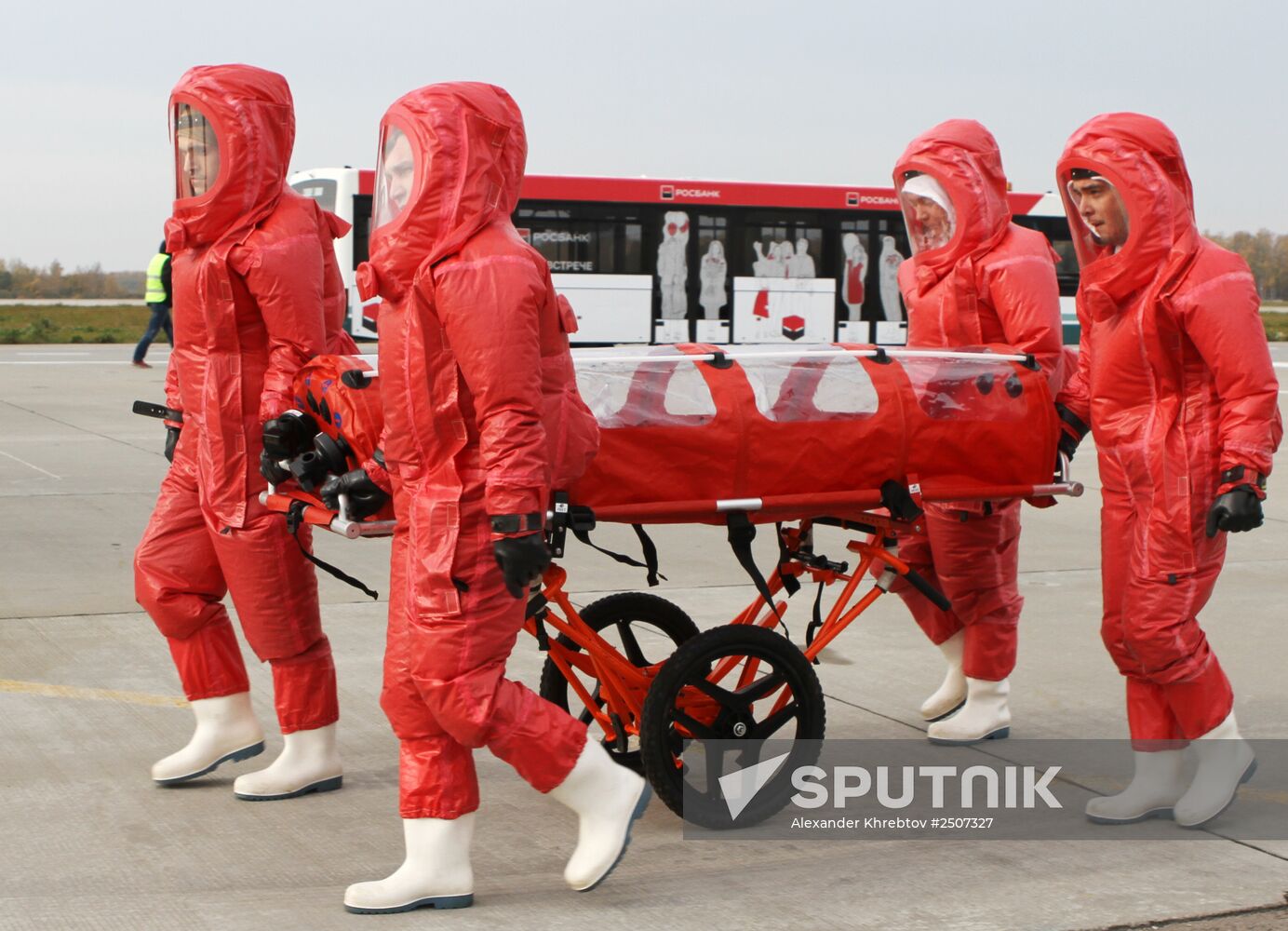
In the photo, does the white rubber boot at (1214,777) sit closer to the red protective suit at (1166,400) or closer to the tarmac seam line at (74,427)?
the red protective suit at (1166,400)

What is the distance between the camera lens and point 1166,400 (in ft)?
14.5

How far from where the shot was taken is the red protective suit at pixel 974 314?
531 centimetres

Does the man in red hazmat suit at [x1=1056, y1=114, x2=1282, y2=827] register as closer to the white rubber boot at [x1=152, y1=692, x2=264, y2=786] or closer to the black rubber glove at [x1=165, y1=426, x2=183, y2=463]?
the white rubber boot at [x1=152, y1=692, x2=264, y2=786]

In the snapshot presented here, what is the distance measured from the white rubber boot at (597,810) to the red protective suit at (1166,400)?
4.82 ft

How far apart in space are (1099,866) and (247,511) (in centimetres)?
244

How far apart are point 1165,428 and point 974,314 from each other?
3.75 ft

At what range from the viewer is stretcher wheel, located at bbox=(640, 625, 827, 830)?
443cm

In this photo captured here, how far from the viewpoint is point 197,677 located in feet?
16.2

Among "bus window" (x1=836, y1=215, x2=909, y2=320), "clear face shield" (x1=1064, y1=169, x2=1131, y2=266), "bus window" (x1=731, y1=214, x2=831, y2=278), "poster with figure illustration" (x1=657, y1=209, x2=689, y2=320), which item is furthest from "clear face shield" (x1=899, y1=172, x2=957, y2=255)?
"bus window" (x1=836, y1=215, x2=909, y2=320)

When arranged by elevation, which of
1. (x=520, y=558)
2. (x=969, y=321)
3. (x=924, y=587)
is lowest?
(x=924, y=587)

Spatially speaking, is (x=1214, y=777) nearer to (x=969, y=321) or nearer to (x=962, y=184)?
(x=969, y=321)

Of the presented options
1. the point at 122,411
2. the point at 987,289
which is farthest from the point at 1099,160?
the point at 122,411

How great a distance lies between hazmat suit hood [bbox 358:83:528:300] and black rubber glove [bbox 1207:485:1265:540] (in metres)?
1.93

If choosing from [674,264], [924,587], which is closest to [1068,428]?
[924,587]
